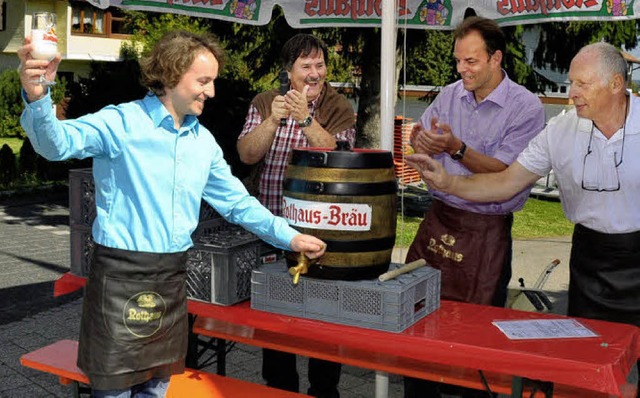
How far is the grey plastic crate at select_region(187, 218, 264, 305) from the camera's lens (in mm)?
3379

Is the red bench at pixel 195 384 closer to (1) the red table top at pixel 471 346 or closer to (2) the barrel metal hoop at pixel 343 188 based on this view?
(1) the red table top at pixel 471 346

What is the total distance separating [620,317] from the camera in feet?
11.4

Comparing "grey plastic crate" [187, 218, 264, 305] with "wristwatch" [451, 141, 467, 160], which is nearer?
"grey plastic crate" [187, 218, 264, 305]

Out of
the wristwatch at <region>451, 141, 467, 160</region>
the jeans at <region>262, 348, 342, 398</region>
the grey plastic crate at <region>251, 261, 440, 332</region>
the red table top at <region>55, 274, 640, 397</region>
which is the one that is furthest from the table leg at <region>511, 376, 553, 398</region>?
the jeans at <region>262, 348, 342, 398</region>

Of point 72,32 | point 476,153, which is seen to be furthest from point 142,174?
point 72,32

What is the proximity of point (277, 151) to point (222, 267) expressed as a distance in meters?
0.94

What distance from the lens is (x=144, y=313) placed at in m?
2.87

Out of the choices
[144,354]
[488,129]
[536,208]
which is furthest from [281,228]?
[536,208]

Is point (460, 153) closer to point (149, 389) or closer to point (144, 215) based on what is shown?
point (144, 215)

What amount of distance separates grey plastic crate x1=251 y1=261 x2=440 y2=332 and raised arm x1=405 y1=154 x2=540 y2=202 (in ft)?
1.61

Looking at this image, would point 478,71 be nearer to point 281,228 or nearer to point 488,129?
point 488,129

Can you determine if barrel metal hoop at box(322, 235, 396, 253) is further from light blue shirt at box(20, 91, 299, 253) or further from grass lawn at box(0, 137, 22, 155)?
grass lawn at box(0, 137, 22, 155)

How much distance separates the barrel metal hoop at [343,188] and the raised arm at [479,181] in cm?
52

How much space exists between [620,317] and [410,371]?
0.95 m
